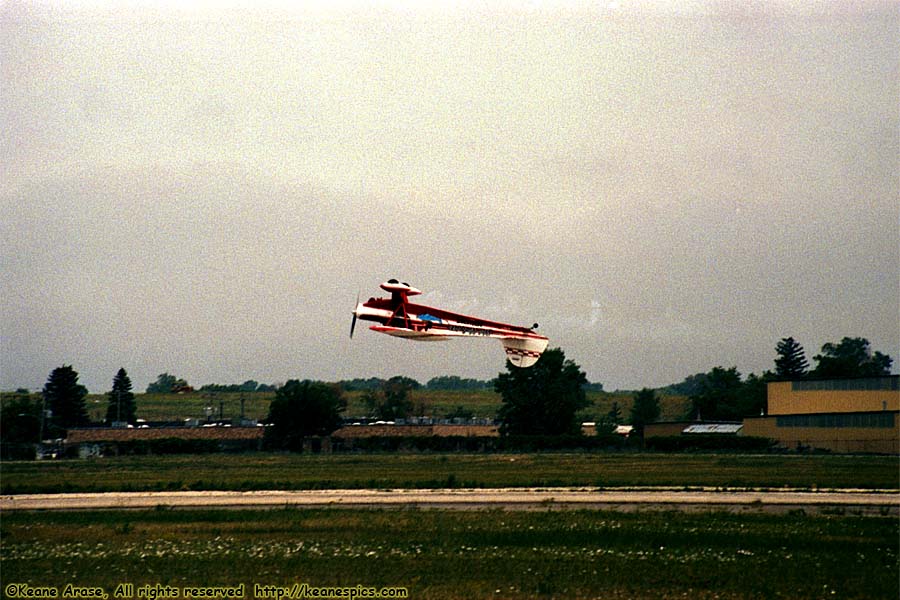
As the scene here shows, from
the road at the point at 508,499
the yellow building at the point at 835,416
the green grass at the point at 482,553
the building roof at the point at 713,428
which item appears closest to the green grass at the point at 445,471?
the road at the point at 508,499

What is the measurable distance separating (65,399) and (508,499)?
114 metres

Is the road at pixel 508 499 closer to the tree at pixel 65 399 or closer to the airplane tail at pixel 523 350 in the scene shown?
the airplane tail at pixel 523 350

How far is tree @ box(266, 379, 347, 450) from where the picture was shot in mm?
119500

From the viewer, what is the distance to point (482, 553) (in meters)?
36.6

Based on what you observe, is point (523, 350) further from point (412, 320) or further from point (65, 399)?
point (65, 399)

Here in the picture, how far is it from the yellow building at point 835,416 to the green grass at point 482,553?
55.7m

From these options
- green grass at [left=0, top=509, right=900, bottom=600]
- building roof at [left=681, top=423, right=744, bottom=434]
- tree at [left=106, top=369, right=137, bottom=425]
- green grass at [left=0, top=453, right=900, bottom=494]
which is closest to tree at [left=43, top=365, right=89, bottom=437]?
tree at [left=106, top=369, right=137, bottom=425]

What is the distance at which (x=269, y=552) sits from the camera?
37.1 metres

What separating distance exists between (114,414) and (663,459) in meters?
103

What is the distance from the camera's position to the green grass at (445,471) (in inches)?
2608

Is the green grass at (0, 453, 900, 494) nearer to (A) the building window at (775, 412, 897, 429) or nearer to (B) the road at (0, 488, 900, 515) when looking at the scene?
(B) the road at (0, 488, 900, 515)

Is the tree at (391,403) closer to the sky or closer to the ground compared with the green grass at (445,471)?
closer to the sky

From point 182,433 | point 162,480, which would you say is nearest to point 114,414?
point 182,433

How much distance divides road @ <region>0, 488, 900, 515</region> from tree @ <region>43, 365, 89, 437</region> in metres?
94.1
